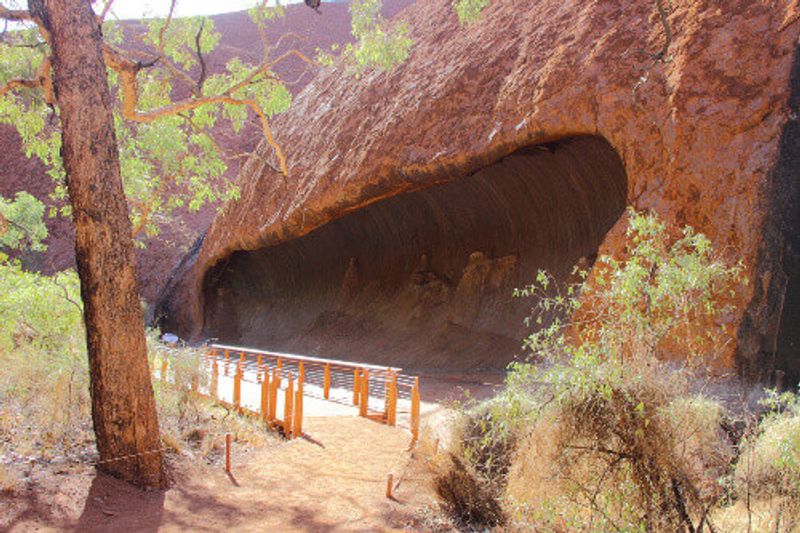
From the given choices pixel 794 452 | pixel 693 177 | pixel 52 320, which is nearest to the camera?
pixel 794 452

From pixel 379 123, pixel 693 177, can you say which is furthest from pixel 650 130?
pixel 379 123

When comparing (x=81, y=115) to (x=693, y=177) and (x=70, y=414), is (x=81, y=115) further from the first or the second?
(x=693, y=177)

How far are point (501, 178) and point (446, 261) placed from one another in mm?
3197

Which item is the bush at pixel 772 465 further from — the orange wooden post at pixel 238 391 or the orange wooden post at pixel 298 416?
the orange wooden post at pixel 238 391

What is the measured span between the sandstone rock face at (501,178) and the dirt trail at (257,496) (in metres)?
4.01

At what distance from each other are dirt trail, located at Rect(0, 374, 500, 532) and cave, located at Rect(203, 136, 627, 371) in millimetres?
6291

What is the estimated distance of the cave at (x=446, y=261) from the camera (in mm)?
13594

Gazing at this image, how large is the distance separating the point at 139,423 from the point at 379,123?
970 cm

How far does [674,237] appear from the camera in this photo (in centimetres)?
873

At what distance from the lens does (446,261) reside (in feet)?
57.3

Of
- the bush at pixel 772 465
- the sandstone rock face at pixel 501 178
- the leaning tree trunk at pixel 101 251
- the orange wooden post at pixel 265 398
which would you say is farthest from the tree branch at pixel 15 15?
the bush at pixel 772 465

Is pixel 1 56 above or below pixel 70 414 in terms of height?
above

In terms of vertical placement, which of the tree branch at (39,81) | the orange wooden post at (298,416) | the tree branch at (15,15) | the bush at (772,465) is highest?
the tree branch at (15,15)

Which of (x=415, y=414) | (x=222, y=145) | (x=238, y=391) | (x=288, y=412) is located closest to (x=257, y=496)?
(x=288, y=412)
